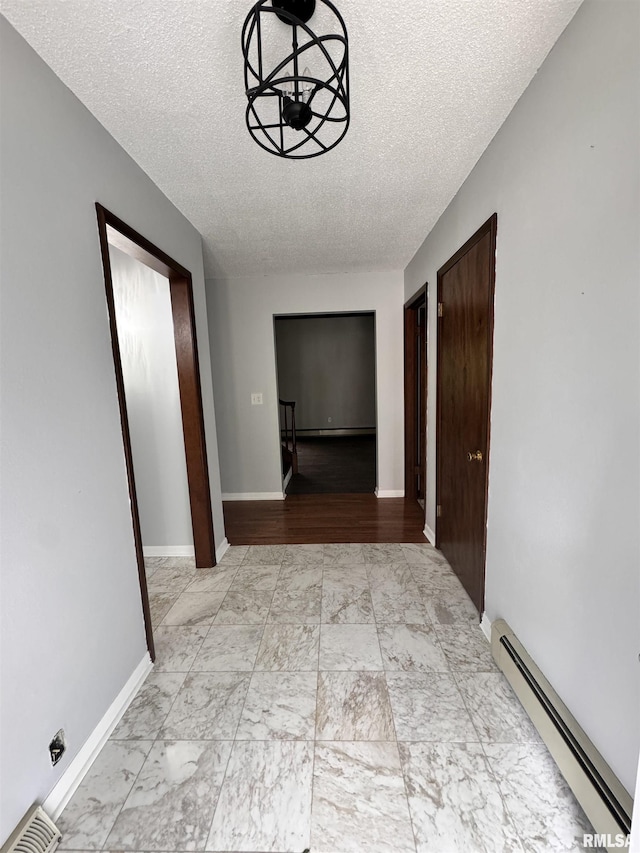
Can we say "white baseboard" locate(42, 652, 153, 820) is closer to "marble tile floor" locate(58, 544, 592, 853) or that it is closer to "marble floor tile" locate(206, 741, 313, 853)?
"marble tile floor" locate(58, 544, 592, 853)

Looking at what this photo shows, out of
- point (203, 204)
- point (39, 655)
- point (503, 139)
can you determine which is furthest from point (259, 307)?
point (39, 655)

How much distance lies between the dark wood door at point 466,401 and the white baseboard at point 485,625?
0.19 feet

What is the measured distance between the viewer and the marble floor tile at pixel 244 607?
209 cm

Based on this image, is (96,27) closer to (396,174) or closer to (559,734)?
(396,174)

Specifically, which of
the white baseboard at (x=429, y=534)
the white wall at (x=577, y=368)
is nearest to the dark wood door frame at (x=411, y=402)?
the white baseboard at (x=429, y=534)

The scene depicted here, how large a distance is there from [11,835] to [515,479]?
2.04 m

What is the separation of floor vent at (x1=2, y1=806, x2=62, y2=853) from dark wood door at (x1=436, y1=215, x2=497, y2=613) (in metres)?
1.94

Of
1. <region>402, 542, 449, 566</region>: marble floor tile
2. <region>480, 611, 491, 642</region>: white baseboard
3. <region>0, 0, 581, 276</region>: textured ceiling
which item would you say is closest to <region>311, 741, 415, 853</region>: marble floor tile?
<region>480, 611, 491, 642</region>: white baseboard

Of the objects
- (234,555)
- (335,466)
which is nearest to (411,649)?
(234,555)

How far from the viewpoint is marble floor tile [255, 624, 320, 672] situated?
5.69 feet

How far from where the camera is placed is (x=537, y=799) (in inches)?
45.4

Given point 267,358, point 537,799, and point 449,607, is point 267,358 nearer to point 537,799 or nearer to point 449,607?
point 449,607

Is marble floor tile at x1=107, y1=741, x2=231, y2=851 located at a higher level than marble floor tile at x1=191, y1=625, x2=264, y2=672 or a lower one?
higher

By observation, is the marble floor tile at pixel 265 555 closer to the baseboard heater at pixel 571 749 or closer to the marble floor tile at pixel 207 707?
the marble floor tile at pixel 207 707
